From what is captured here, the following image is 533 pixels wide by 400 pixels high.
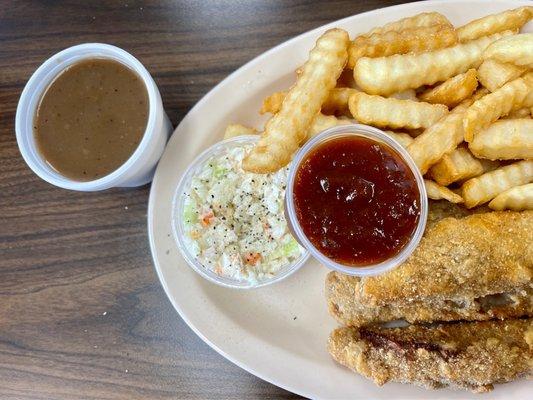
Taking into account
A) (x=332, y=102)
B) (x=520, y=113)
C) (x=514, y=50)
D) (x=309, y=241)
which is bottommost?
(x=309, y=241)

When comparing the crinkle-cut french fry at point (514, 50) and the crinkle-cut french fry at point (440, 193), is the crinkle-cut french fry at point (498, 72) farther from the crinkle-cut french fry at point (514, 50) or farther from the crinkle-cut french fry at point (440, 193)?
the crinkle-cut french fry at point (440, 193)

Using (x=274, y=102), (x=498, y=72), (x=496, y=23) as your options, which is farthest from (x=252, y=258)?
(x=496, y=23)

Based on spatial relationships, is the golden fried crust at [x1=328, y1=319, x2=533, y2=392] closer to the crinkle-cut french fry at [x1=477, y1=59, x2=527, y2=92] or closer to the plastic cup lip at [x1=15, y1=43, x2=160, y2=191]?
the crinkle-cut french fry at [x1=477, y1=59, x2=527, y2=92]

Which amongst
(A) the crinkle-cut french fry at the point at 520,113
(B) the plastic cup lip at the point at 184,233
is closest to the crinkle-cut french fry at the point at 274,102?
(B) the plastic cup lip at the point at 184,233

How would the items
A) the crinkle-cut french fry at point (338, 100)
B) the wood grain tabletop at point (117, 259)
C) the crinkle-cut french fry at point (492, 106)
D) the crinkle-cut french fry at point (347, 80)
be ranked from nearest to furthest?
the crinkle-cut french fry at point (492, 106) < the crinkle-cut french fry at point (338, 100) < the crinkle-cut french fry at point (347, 80) < the wood grain tabletop at point (117, 259)

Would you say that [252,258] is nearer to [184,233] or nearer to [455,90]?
[184,233]

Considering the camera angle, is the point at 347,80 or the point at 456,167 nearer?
the point at 456,167
